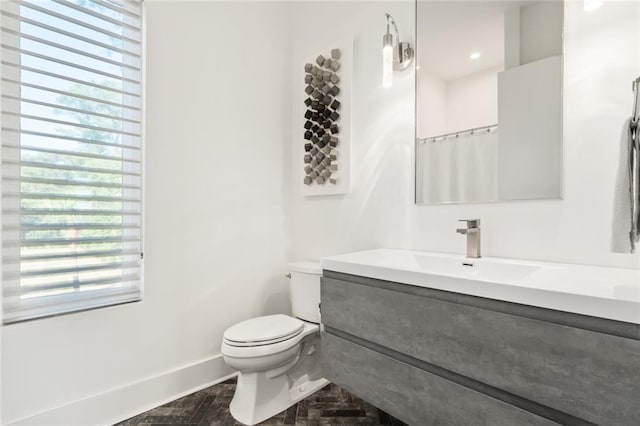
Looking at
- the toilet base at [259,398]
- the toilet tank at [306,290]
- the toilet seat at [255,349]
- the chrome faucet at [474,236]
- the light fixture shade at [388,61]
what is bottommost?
the toilet base at [259,398]

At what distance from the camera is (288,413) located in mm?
1632

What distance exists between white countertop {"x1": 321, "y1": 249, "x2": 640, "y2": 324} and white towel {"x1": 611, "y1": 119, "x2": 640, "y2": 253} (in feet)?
0.40

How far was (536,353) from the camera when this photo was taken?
34.1 inches

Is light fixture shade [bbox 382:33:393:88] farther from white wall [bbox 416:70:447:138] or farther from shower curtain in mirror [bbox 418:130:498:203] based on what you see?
shower curtain in mirror [bbox 418:130:498:203]

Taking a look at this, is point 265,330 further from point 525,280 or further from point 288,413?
point 525,280

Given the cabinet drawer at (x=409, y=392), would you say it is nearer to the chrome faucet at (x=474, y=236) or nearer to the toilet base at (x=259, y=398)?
the toilet base at (x=259, y=398)

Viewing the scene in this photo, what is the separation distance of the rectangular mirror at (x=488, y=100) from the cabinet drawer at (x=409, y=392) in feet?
2.70

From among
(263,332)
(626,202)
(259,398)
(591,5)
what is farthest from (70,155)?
(591,5)

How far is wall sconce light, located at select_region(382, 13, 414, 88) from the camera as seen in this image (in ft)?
5.30

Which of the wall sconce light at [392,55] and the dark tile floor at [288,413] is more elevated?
the wall sconce light at [392,55]

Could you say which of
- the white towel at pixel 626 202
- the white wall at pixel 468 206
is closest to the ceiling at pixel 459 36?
the white wall at pixel 468 206

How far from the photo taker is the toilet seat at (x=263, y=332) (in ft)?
5.10

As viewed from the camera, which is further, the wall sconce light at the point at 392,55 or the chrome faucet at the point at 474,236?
the wall sconce light at the point at 392,55

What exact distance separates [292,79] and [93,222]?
1617 millimetres
